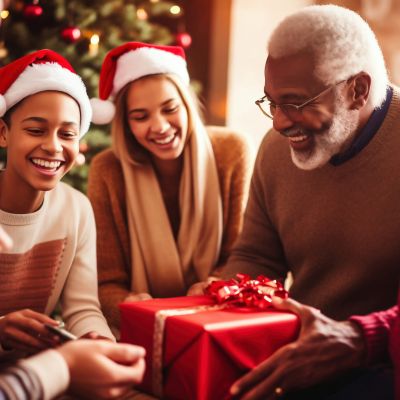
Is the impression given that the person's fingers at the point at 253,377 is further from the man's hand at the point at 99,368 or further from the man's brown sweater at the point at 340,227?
the man's brown sweater at the point at 340,227

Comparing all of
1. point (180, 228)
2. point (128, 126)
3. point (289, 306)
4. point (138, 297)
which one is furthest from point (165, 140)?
point (289, 306)

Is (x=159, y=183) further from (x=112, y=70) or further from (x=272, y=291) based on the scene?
(x=272, y=291)

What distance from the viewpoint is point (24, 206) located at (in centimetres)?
174

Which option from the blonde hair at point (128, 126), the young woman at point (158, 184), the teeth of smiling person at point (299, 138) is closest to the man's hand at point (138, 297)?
the young woman at point (158, 184)

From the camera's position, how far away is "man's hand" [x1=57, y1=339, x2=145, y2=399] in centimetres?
118

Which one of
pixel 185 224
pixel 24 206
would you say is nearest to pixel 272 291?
pixel 24 206

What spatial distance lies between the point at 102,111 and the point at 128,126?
25 cm

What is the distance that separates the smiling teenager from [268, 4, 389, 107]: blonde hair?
59 cm

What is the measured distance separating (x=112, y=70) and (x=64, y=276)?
865mm

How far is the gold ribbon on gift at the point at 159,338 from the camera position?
1.36m

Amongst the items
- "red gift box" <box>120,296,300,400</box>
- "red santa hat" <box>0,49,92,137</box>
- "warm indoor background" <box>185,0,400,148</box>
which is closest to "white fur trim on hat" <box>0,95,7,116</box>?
"red santa hat" <box>0,49,92,137</box>

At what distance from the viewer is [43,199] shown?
1.79m

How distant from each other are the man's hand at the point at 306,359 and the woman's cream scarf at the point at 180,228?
0.95 m

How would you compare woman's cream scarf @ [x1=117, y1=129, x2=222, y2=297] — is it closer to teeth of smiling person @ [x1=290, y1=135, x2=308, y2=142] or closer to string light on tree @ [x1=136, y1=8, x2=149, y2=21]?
teeth of smiling person @ [x1=290, y1=135, x2=308, y2=142]
